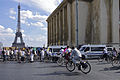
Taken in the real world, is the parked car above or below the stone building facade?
below

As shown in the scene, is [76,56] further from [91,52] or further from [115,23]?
[115,23]

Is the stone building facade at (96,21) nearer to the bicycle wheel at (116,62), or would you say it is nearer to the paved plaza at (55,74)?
the bicycle wheel at (116,62)

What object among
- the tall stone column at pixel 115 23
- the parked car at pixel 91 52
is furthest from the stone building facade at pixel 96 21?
the parked car at pixel 91 52

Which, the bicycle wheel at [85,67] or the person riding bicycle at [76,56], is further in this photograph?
the person riding bicycle at [76,56]

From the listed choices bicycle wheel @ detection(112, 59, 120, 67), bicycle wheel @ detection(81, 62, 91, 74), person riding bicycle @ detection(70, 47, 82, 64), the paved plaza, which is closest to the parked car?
bicycle wheel @ detection(112, 59, 120, 67)

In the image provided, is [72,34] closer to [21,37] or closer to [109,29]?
[109,29]

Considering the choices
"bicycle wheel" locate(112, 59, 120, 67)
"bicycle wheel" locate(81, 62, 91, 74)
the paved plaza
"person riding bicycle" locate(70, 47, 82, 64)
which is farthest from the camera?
"bicycle wheel" locate(112, 59, 120, 67)

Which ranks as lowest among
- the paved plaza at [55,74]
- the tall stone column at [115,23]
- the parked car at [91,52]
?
the paved plaza at [55,74]

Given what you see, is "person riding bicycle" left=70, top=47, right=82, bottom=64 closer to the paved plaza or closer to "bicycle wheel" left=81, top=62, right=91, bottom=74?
"bicycle wheel" left=81, top=62, right=91, bottom=74

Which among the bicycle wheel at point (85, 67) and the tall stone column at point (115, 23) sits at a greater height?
the tall stone column at point (115, 23)

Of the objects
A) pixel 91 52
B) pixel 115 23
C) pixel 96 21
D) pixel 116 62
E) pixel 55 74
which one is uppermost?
pixel 96 21

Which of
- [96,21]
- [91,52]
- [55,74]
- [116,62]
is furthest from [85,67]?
[96,21]

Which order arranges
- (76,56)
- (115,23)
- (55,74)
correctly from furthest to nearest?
(115,23) → (76,56) → (55,74)

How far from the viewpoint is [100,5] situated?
3950cm
